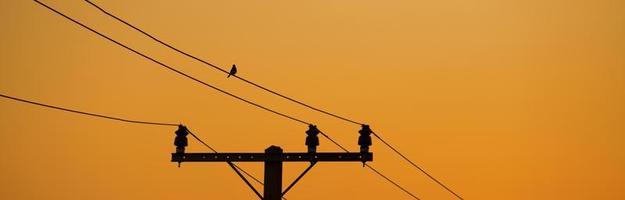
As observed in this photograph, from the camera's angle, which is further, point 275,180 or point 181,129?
point 181,129

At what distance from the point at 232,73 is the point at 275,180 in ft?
10.6

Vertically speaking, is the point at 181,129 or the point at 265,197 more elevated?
the point at 181,129

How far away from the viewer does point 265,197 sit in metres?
20.3

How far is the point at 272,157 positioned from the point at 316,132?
1238mm

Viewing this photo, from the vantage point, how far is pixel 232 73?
22.4m

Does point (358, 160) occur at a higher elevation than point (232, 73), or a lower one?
lower

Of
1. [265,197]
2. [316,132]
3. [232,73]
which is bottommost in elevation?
[265,197]

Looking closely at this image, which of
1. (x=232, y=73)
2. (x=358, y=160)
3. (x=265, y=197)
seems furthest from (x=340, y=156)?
(x=232, y=73)

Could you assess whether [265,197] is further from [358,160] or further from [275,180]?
[358,160]

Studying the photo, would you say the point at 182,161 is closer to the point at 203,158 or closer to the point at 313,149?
the point at 203,158

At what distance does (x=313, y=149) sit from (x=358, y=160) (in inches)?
40.8

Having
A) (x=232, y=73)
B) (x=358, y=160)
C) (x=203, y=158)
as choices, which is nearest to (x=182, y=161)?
(x=203, y=158)

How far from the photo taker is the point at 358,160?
830 inches

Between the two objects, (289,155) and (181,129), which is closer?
(289,155)
